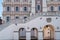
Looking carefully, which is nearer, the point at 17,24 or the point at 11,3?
the point at 17,24

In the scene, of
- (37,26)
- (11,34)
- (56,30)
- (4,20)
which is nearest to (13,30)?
(11,34)

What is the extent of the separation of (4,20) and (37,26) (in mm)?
15577

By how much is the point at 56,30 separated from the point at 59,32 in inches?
27.7

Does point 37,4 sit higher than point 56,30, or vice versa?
point 37,4

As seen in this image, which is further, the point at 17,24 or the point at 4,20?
the point at 4,20

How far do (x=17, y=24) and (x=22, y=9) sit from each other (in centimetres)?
1495

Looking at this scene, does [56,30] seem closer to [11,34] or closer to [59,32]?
[59,32]

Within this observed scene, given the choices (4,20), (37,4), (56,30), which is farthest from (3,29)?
(37,4)

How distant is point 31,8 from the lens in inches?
1866

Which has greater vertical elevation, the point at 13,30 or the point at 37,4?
the point at 37,4

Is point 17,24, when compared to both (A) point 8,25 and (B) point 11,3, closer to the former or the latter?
(A) point 8,25

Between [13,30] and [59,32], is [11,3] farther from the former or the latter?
[59,32]

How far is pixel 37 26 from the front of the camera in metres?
33.8

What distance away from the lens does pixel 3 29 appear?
33.5 m
